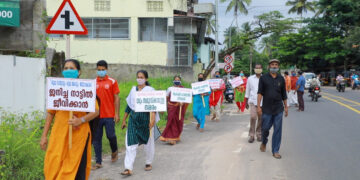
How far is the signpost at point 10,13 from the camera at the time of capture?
9527mm

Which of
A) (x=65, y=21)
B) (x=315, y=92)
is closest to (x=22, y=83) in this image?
(x=65, y=21)

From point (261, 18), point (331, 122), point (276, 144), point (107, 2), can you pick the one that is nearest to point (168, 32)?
point (107, 2)

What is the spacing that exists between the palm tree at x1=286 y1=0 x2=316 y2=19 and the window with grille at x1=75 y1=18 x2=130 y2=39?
45.9 metres

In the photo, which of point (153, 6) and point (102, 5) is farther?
point (102, 5)

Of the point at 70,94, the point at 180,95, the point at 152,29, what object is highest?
the point at 152,29

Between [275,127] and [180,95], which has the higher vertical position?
[180,95]

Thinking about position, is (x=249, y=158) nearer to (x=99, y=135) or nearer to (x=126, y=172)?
(x=126, y=172)

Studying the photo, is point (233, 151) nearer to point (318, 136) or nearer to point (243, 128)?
point (318, 136)

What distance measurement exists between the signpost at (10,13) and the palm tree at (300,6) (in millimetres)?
61882

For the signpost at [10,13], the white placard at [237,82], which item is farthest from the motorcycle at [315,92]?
the signpost at [10,13]

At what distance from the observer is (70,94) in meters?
4.40

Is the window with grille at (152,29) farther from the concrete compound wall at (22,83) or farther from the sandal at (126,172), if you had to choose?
the sandal at (126,172)

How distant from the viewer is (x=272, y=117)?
764 centimetres

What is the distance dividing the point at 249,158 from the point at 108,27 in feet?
73.2
